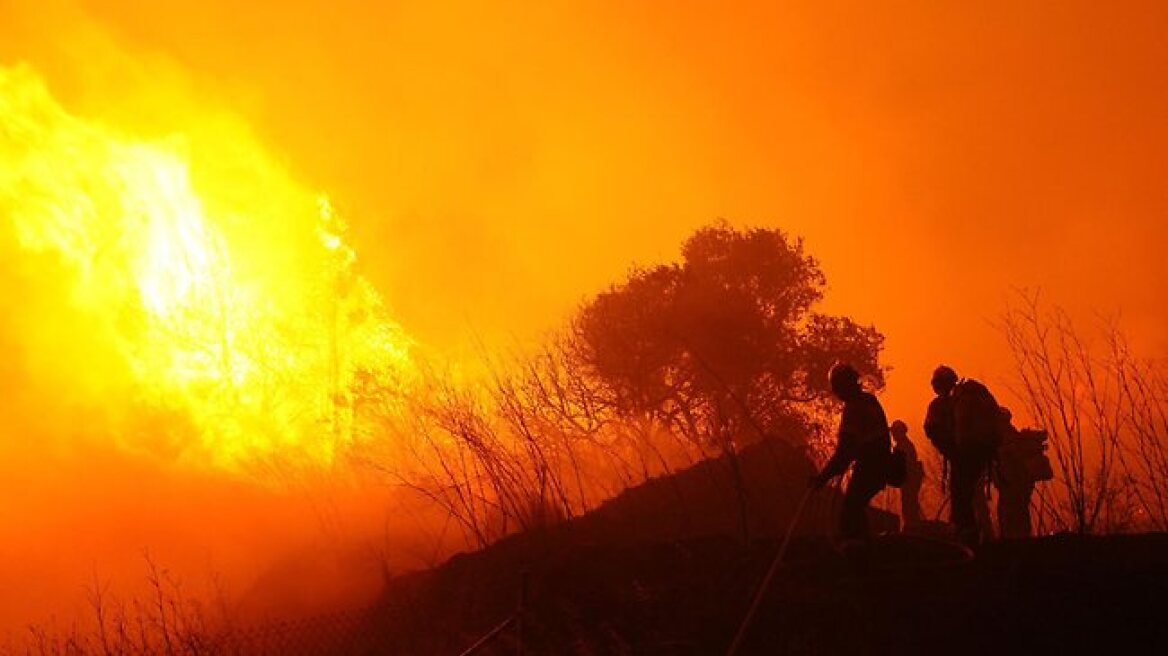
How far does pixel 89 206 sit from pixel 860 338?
25.5 meters

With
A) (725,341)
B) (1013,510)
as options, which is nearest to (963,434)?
(1013,510)

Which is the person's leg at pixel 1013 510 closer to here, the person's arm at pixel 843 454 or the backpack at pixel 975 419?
the backpack at pixel 975 419

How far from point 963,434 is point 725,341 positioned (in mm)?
20402

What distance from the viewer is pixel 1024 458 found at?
12844mm

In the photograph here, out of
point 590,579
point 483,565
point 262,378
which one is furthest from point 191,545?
point 590,579

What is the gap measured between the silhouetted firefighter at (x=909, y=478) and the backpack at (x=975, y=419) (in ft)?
16.0

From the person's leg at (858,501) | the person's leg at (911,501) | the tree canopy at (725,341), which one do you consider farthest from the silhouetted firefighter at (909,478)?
the tree canopy at (725,341)

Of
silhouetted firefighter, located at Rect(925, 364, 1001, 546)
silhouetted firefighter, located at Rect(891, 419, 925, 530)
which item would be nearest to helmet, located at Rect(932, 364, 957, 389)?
silhouetted firefighter, located at Rect(925, 364, 1001, 546)

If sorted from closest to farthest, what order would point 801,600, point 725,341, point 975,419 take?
point 801,600 → point 975,419 → point 725,341

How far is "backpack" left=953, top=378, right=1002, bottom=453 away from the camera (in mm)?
10465

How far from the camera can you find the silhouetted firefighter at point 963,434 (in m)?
10.5

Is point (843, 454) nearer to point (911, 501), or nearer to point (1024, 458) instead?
point (1024, 458)

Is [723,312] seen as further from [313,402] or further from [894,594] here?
[894,594]

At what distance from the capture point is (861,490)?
8977mm
